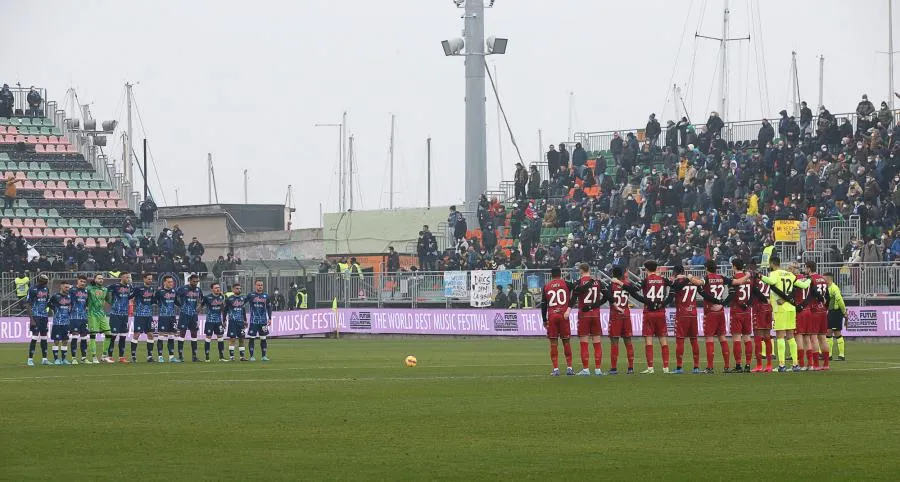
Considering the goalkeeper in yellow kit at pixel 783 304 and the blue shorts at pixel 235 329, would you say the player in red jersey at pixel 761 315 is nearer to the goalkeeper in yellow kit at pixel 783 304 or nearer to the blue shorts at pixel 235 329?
the goalkeeper in yellow kit at pixel 783 304

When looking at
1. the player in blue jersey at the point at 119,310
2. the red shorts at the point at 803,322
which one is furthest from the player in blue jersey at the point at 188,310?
the red shorts at the point at 803,322

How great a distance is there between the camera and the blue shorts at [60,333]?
35438 mm

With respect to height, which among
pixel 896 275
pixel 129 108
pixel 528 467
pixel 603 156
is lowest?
pixel 528 467

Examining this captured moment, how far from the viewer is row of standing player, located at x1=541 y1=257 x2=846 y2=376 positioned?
26766 millimetres

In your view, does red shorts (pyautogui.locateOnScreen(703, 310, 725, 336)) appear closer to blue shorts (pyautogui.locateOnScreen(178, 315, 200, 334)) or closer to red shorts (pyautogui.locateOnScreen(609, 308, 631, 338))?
red shorts (pyautogui.locateOnScreen(609, 308, 631, 338))

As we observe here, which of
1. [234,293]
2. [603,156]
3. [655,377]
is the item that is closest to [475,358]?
[234,293]

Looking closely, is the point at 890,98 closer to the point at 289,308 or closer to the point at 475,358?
the point at 289,308

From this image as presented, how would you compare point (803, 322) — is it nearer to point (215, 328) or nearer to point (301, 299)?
point (215, 328)

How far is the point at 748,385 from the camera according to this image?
77.8 ft

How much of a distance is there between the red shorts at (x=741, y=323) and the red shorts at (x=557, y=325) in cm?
336

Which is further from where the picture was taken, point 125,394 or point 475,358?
point 475,358

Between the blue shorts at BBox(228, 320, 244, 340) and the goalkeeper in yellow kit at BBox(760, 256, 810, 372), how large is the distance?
14430 millimetres

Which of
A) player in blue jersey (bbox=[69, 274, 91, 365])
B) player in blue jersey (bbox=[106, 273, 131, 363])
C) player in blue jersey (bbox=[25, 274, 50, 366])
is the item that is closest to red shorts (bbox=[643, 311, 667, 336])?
player in blue jersey (bbox=[106, 273, 131, 363])

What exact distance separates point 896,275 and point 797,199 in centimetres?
583
